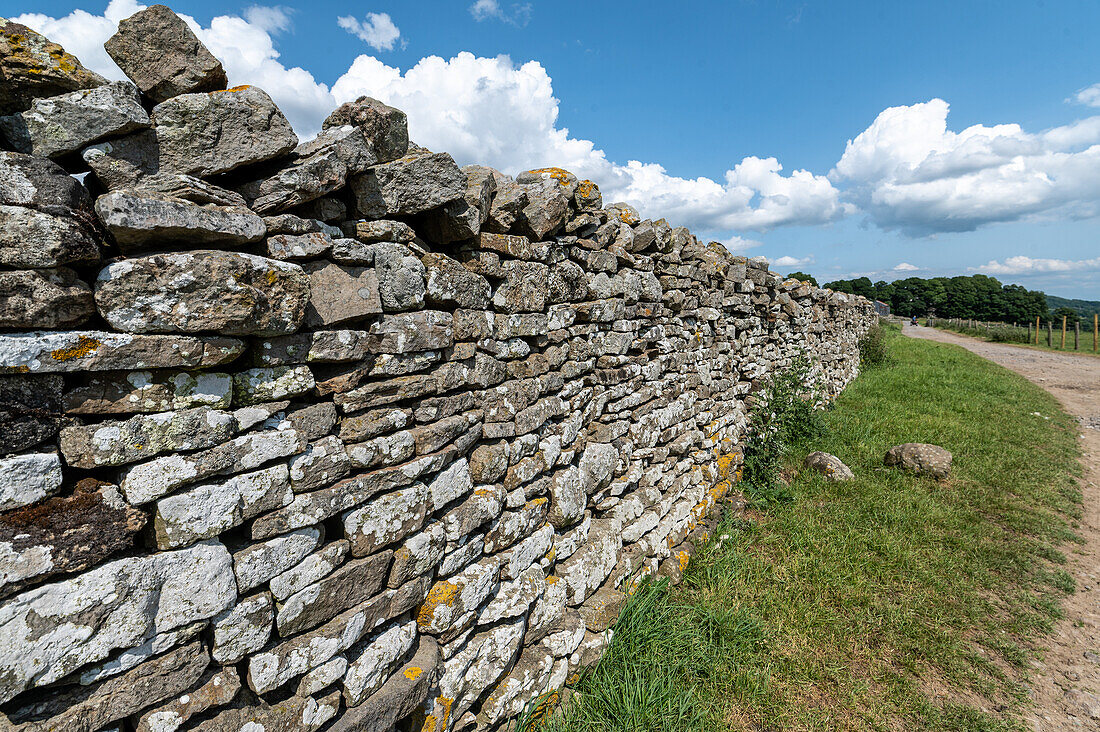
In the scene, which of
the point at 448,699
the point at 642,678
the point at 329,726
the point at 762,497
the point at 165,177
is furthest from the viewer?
the point at 762,497

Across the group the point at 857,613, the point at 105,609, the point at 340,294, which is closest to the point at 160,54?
the point at 340,294

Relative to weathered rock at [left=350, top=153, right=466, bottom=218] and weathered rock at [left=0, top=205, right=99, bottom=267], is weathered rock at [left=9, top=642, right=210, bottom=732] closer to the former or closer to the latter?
weathered rock at [left=0, top=205, right=99, bottom=267]

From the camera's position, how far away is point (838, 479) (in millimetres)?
6781

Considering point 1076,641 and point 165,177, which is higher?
point 165,177

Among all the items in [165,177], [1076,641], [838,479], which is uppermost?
[165,177]

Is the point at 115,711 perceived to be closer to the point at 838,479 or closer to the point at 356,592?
the point at 356,592

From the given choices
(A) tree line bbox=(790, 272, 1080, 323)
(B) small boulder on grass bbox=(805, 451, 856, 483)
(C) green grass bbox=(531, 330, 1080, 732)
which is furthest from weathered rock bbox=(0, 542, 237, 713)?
(A) tree line bbox=(790, 272, 1080, 323)

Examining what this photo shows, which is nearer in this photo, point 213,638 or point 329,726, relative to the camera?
point 213,638

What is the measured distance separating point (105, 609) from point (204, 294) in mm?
1085

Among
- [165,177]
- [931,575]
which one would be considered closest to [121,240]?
[165,177]

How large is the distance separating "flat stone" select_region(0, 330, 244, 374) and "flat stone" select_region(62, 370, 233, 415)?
5 cm

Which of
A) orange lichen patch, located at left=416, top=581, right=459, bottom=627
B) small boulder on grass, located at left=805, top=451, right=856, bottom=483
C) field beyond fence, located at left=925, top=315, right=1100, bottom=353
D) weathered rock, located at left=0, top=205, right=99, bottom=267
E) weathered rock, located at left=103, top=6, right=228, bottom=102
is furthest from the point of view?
field beyond fence, located at left=925, top=315, right=1100, bottom=353

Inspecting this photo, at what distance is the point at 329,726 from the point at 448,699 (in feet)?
2.26

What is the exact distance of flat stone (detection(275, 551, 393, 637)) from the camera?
6.69 feet
